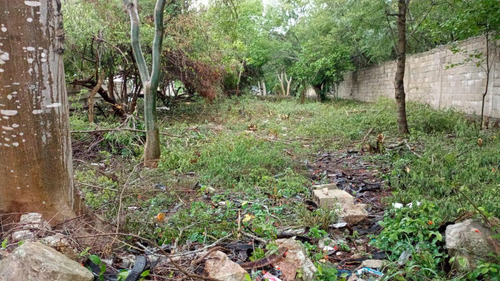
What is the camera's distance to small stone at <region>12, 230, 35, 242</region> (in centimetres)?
183

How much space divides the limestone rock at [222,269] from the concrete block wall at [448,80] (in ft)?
20.3

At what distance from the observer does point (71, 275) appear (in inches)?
59.2

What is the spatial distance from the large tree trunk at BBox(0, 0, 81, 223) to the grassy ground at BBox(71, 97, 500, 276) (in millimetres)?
566

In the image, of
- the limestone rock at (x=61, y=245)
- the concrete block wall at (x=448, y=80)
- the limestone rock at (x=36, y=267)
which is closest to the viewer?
the limestone rock at (x=36, y=267)

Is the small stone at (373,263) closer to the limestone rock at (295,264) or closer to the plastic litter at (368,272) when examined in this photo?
the plastic litter at (368,272)

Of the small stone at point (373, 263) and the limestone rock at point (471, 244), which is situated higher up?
the limestone rock at point (471, 244)

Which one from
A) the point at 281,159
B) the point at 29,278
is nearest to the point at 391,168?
the point at 281,159

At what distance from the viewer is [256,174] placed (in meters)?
4.19

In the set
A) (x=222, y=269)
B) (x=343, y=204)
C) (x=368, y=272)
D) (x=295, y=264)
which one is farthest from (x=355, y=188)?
(x=222, y=269)

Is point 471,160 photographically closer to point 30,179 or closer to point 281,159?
point 281,159

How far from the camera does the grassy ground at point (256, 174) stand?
9.07ft

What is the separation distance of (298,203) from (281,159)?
1509 millimetres

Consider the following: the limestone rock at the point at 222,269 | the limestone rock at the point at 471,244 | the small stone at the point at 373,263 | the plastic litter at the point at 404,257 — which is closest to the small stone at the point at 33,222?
the limestone rock at the point at 222,269

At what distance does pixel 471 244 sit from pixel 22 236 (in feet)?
8.80
